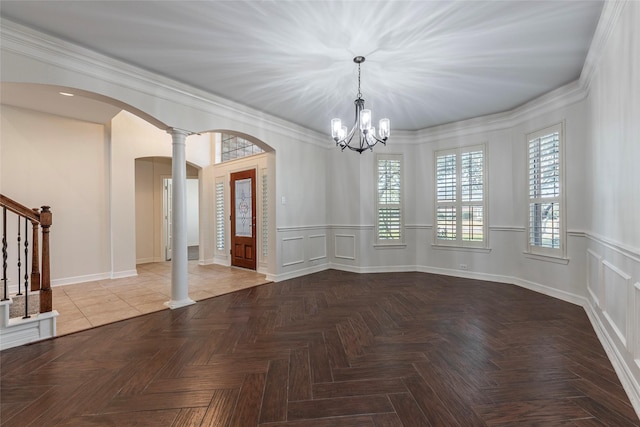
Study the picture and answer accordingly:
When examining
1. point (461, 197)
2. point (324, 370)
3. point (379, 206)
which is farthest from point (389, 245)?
point (324, 370)

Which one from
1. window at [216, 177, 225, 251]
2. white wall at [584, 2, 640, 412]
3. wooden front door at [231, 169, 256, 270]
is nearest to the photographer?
white wall at [584, 2, 640, 412]

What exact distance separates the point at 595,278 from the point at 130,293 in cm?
561

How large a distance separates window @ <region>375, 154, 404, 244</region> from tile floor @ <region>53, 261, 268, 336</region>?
2.40 meters

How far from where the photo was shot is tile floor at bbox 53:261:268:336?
325 centimetres

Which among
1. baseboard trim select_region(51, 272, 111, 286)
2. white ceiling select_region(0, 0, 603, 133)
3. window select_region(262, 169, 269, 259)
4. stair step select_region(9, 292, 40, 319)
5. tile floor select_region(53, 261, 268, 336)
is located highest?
white ceiling select_region(0, 0, 603, 133)

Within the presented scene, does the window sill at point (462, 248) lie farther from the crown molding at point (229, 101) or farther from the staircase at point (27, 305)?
the staircase at point (27, 305)

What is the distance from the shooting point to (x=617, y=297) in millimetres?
2301

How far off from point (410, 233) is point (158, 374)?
4681 mm

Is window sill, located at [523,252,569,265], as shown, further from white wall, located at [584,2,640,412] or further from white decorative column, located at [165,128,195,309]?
white decorative column, located at [165,128,195,309]

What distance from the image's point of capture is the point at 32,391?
1.94m

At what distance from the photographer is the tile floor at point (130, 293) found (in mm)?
3250

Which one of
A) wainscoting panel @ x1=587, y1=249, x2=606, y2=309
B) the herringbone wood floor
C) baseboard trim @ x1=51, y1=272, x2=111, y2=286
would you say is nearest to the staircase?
the herringbone wood floor

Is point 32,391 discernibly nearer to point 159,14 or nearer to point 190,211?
point 159,14

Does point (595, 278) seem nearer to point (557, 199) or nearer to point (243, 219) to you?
point (557, 199)
